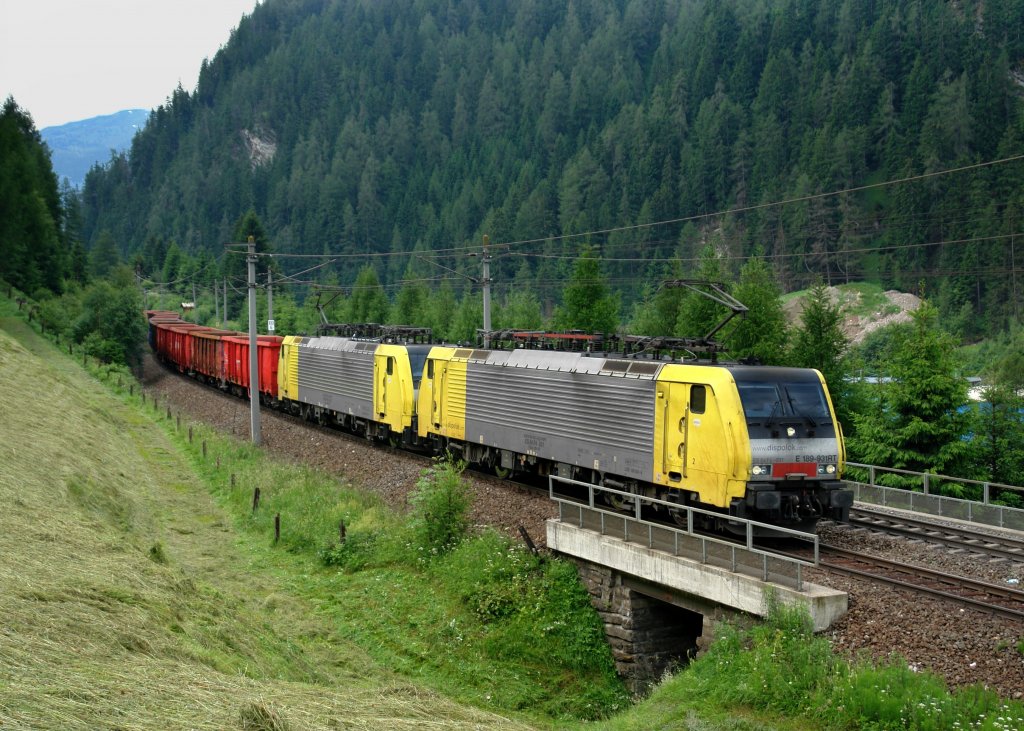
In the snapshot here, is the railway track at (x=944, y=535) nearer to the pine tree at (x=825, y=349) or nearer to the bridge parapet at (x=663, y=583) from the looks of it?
the bridge parapet at (x=663, y=583)

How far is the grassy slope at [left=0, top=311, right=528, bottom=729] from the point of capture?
7.96 meters

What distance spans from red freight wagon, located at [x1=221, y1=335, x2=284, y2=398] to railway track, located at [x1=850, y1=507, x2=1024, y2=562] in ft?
94.5

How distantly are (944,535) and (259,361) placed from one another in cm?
3467

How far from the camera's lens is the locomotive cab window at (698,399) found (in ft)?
52.0

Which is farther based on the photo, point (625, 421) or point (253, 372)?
point (253, 372)

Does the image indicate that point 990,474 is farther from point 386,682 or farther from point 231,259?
point 231,259

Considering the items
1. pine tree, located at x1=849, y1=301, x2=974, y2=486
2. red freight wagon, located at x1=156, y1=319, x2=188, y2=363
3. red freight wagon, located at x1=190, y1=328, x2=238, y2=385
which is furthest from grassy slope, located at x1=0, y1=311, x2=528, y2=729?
red freight wagon, located at x1=156, y1=319, x2=188, y2=363

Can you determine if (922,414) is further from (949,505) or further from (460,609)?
(460,609)

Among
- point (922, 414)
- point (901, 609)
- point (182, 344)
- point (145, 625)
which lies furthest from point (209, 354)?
point (901, 609)

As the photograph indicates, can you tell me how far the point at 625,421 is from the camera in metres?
17.9

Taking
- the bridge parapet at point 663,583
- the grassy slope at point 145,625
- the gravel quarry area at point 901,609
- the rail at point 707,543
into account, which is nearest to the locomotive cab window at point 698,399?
the rail at point 707,543

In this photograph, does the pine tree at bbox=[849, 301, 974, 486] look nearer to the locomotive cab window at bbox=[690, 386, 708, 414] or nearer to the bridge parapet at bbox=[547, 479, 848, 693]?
the locomotive cab window at bbox=[690, 386, 708, 414]

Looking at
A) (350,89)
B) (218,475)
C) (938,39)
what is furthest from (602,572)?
(350,89)

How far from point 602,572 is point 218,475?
53.2 ft
